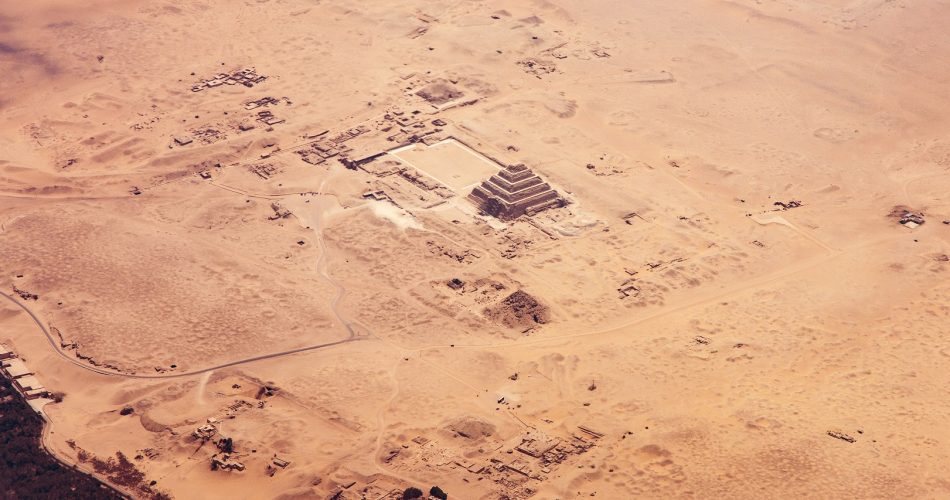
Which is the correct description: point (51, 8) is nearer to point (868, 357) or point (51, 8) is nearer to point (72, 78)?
point (72, 78)

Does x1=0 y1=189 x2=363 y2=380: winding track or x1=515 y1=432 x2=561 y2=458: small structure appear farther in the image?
x1=0 y1=189 x2=363 y2=380: winding track

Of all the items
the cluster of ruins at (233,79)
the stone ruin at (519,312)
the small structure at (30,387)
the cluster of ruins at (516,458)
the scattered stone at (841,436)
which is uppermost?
the scattered stone at (841,436)

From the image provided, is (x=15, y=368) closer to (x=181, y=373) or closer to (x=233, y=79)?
(x=181, y=373)

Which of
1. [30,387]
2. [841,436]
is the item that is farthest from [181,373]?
[841,436]

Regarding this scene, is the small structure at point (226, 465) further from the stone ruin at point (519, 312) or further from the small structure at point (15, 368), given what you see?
the stone ruin at point (519, 312)

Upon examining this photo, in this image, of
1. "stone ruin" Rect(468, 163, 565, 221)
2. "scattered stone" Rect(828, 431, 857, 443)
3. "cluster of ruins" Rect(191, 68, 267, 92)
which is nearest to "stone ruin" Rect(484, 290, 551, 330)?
"stone ruin" Rect(468, 163, 565, 221)

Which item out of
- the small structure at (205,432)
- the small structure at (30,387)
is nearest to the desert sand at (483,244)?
the small structure at (205,432)

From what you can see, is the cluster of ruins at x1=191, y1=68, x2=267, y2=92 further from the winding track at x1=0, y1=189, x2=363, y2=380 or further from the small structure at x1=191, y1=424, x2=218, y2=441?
the small structure at x1=191, y1=424, x2=218, y2=441
